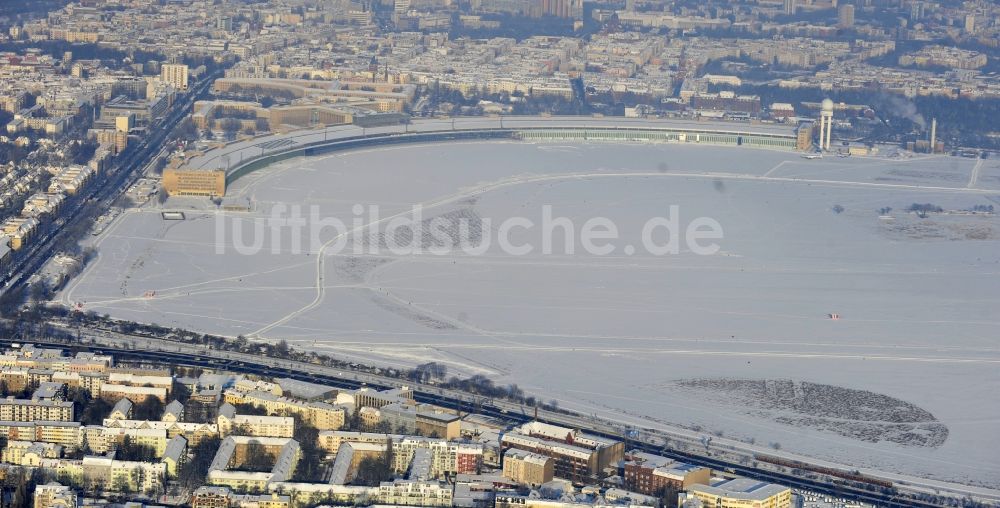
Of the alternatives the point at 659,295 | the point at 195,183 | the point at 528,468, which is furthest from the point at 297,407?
the point at 195,183

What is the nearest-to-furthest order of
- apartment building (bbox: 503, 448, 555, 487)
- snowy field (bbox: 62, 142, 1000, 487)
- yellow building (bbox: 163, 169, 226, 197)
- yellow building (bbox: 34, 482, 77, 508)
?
yellow building (bbox: 34, 482, 77, 508), apartment building (bbox: 503, 448, 555, 487), snowy field (bbox: 62, 142, 1000, 487), yellow building (bbox: 163, 169, 226, 197)

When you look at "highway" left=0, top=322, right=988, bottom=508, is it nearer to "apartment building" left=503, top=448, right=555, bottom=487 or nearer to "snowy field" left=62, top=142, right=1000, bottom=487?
"snowy field" left=62, top=142, right=1000, bottom=487

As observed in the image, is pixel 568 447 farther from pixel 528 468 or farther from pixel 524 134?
pixel 524 134

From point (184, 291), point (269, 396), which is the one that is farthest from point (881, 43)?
point (269, 396)

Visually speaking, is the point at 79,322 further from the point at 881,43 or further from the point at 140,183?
the point at 881,43

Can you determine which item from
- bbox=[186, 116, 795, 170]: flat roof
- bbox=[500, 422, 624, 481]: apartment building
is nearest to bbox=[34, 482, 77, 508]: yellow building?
bbox=[500, 422, 624, 481]: apartment building
